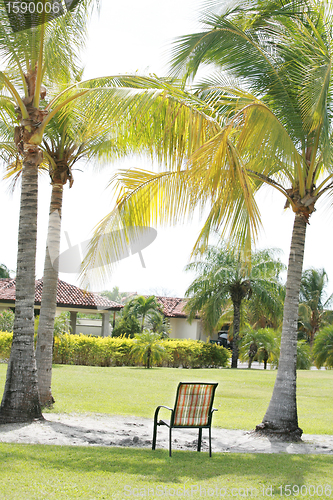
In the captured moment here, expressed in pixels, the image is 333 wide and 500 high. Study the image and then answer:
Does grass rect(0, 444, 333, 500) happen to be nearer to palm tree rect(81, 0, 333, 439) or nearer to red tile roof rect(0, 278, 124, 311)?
palm tree rect(81, 0, 333, 439)

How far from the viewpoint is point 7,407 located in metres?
7.67

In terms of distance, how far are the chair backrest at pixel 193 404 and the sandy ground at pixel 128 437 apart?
84cm

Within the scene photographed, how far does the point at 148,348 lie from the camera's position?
21.9 m

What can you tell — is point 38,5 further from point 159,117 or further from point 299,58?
point 299,58

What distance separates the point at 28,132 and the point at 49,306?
371 cm

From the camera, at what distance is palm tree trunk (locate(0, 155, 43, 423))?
25.3ft

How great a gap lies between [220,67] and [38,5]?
11.5 ft

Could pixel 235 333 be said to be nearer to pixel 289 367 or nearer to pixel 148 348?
pixel 148 348

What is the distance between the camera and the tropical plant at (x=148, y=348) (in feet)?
71.3

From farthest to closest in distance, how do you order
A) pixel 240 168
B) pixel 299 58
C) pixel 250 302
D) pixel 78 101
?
pixel 250 302, pixel 299 58, pixel 78 101, pixel 240 168

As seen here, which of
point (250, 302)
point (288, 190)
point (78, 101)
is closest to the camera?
point (78, 101)

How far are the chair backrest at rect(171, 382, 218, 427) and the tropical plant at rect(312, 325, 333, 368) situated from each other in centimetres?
2095

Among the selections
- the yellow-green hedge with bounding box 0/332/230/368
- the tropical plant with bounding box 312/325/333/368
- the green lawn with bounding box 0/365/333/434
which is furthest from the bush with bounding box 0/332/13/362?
Result: the tropical plant with bounding box 312/325/333/368

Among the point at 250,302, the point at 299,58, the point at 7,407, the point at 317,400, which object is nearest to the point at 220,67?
the point at 299,58
